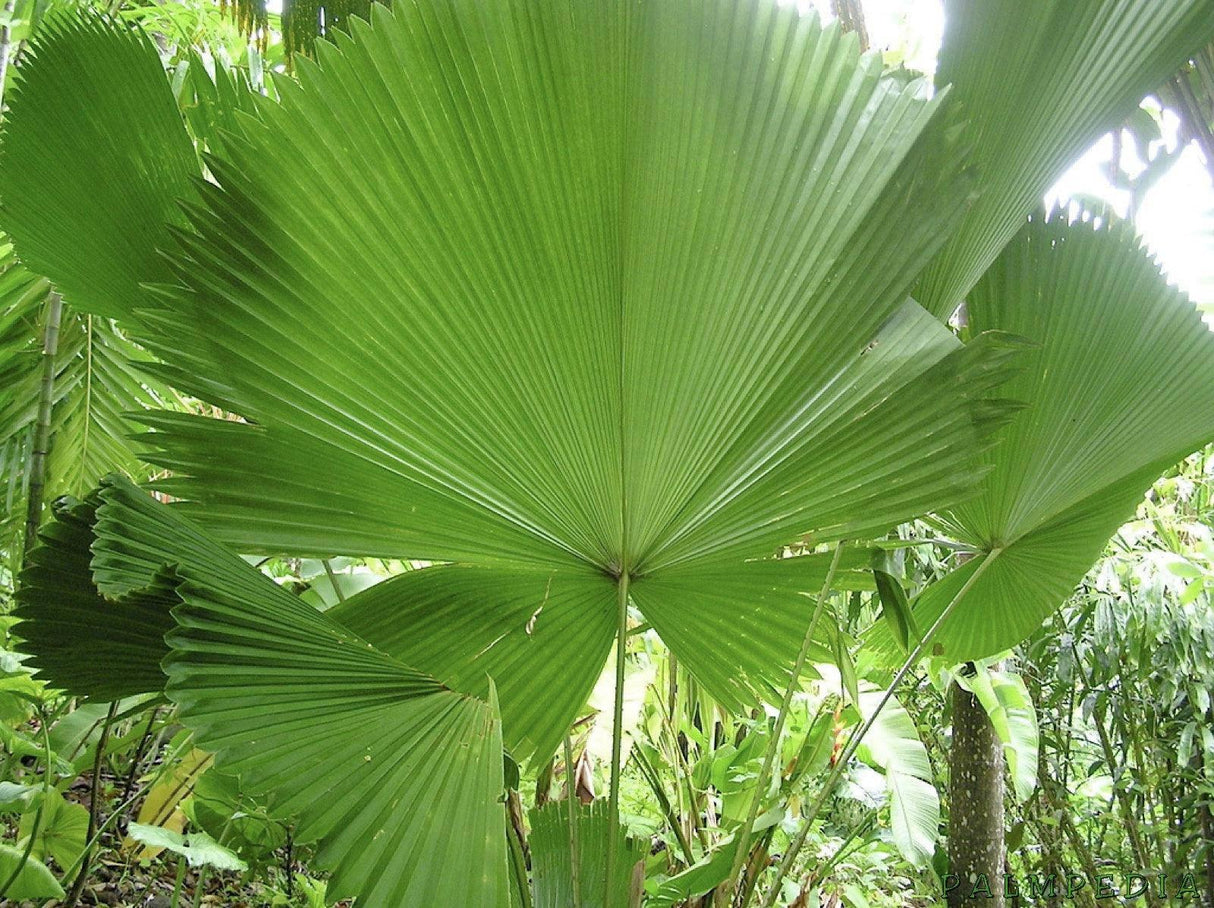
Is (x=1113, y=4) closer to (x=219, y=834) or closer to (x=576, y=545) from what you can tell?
(x=576, y=545)

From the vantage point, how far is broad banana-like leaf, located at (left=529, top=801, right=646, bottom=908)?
1123 mm

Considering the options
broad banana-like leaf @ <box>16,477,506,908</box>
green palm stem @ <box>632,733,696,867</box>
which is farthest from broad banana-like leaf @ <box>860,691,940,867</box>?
broad banana-like leaf @ <box>16,477,506,908</box>

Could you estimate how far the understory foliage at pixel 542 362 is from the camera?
26.0 inches

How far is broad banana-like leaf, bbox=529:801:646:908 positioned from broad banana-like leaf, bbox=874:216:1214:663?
641 mm

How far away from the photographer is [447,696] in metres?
0.66

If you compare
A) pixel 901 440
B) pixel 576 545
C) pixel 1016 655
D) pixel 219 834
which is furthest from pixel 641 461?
pixel 1016 655

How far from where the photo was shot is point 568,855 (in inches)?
46.6

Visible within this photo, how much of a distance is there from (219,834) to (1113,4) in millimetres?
1999

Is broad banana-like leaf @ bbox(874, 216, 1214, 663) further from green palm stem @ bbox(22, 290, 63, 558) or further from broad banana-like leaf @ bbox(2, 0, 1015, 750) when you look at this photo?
green palm stem @ bbox(22, 290, 63, 558)

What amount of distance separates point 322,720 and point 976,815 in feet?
6.29

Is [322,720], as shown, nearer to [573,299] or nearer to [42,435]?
[573,299]

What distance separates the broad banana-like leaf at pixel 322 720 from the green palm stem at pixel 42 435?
0.77 meters

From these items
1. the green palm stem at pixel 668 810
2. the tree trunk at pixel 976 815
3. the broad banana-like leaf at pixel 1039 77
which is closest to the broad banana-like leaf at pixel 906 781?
the tree trunk at pixel 976 815

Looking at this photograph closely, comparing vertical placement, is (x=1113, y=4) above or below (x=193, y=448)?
above
